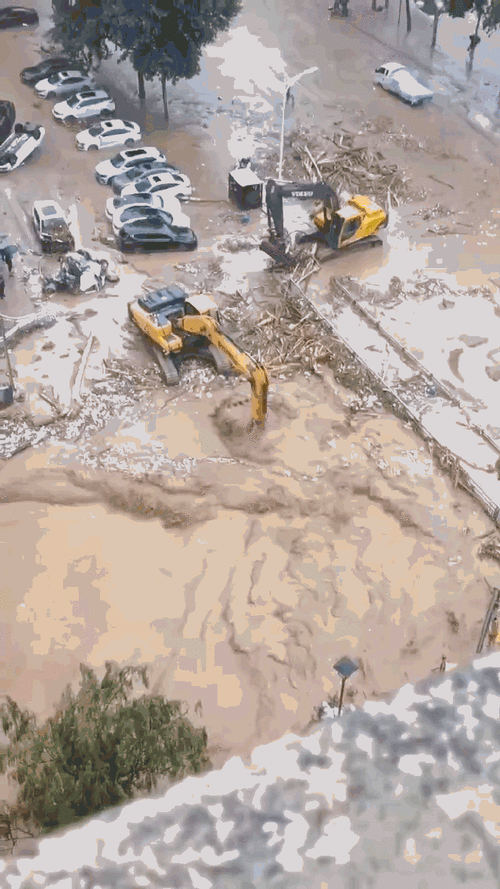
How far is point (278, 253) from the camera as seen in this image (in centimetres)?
2439

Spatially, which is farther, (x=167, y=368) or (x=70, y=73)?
(x=70, y=73)

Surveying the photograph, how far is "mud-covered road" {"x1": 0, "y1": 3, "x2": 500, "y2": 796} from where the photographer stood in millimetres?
14578

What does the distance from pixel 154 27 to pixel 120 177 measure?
5.85m

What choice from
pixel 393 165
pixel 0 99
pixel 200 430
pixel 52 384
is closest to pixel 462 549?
pixel 200 430

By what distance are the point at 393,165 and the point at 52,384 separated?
57.0ft

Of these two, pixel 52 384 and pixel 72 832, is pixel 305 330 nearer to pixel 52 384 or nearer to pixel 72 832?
pixel 52 384

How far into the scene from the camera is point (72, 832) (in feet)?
12.8

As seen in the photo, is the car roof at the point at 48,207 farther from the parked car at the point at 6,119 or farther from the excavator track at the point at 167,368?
the excavator track at the point at 167,368

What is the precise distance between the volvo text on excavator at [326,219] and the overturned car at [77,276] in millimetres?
5102

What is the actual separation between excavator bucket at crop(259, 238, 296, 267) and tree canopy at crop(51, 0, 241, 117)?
10626mm

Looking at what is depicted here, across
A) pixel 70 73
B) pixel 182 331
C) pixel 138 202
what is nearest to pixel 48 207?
pixel 138 202

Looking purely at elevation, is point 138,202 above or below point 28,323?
above

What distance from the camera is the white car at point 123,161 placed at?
2886 cm

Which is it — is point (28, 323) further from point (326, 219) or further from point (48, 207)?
point (326, 219)
